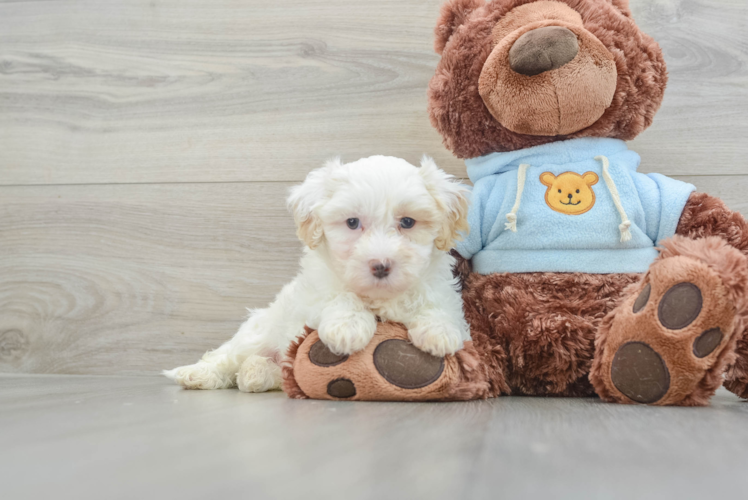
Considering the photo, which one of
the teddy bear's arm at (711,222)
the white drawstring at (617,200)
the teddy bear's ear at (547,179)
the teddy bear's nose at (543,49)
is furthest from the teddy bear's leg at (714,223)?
the teddy bear's nose at (543,49)

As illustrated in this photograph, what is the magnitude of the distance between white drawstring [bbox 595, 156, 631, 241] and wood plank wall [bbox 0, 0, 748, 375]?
15.7 inches

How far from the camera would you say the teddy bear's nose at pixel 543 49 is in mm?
980

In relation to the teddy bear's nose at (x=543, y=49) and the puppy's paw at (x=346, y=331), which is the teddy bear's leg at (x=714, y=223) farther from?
the puppy's paw at (x=346, y=331)

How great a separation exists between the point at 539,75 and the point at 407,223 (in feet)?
1.13

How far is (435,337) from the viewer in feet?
3.07

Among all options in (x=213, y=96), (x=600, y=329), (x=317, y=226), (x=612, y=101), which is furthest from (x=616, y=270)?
(x=213, y=96)

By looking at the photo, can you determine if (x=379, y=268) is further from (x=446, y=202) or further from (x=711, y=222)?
(x=711, y=222)

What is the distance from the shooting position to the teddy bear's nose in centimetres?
98

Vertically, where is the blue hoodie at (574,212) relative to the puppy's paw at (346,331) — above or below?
above

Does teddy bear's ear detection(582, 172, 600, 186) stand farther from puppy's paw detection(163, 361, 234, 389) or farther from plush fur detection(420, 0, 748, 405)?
puppy's paw detection(163, 361, 234, 389)

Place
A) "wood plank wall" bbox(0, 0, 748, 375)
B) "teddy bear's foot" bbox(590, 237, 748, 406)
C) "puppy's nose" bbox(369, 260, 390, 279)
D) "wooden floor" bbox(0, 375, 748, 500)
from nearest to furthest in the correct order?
"wooden floor" bbox(0, 375, 748, 500) → "teddy bear's foot" bbox(590, 237, 748, 406) → "puppy's nose" bbox(369, 260, 390, 279) → "wood plank wall" bbox(0, 0, 748, 375)

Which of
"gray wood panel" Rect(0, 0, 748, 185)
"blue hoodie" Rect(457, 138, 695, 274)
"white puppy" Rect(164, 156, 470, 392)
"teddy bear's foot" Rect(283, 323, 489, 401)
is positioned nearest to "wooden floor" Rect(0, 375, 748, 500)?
"teddy bear's foot" Rect(283, 323, 489, 401)

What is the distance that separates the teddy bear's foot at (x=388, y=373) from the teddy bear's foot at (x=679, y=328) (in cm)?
21

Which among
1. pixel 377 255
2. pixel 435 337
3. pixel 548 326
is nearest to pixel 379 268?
pixel 377 255
